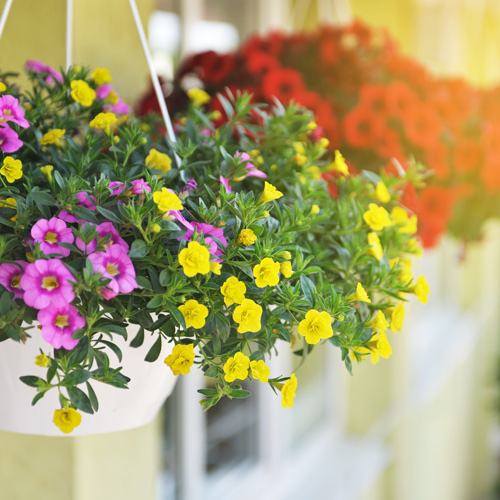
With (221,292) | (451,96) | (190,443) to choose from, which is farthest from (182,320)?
(190,443)

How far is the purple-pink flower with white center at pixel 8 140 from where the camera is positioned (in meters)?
0.57

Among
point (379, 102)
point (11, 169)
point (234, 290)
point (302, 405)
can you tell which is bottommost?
point (302, 405)

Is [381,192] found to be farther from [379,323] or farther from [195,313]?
[195,313]

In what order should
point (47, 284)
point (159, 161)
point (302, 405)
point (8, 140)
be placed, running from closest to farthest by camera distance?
point (47, 284)
point (8, 140)
point (159, 161)
point (302, 405)

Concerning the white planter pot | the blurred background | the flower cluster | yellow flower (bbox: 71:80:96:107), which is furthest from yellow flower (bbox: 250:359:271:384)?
the blurred background

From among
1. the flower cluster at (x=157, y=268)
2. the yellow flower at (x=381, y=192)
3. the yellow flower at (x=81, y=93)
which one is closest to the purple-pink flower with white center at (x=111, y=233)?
the flower cluster at (x=157, y=268)

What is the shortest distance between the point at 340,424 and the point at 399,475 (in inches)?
17.3

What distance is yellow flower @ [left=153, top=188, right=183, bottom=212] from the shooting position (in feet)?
1.63

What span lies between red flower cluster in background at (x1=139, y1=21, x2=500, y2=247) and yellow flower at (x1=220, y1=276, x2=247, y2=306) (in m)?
0.50

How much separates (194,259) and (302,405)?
1931 millimetres

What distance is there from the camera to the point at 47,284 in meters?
0.47

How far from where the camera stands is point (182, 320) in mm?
508

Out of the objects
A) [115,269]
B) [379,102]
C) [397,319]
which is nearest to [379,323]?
[397,319]

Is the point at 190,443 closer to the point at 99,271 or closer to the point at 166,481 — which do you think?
the point at 166,481
